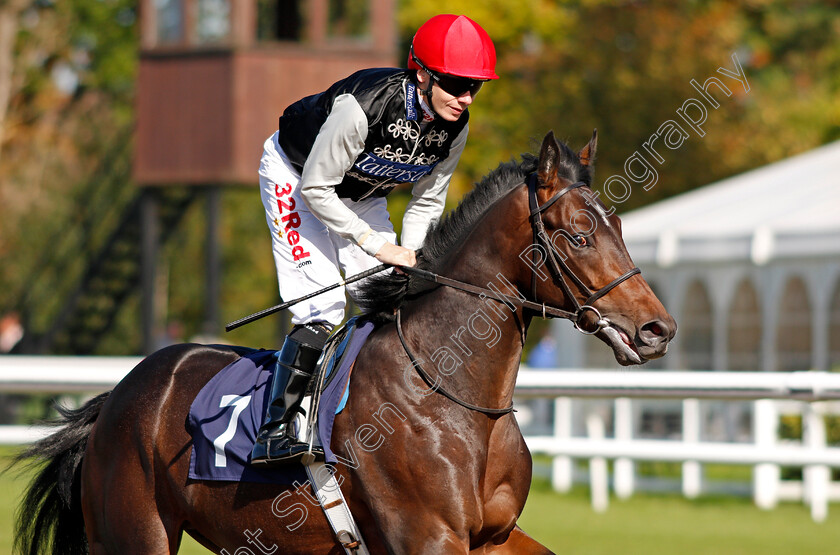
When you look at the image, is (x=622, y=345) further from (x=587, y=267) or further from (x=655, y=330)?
(x=587, y=267)

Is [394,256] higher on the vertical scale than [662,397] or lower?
higher

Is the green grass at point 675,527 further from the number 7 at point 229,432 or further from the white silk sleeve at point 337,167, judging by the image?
the white silk sleeve at point 337,167

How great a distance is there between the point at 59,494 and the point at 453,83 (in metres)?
2.40

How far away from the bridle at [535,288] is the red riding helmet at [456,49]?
0.42 metres

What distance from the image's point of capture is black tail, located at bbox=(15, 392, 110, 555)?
16.4 ft

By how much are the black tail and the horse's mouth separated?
2.35 metres

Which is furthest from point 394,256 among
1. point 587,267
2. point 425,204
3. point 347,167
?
point 587,267

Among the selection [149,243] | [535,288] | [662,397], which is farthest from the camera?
[149,243]

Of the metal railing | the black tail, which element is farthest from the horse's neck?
the metal railing

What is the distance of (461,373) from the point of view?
13.3ft

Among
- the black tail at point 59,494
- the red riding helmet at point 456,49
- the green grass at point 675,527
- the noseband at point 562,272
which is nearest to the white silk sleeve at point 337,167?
the red riding helmet at point 456,49

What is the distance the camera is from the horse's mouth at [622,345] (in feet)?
12.4

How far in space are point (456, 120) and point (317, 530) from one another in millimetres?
1537

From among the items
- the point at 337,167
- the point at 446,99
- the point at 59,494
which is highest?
the point at 446,99
